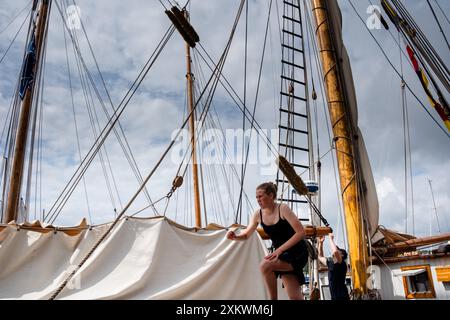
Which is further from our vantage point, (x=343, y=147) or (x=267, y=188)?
(x=343, y=147)

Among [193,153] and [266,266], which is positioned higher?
[193,153]

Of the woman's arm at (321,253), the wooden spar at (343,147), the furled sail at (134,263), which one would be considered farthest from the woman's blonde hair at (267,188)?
the wooden spar at (343,147)

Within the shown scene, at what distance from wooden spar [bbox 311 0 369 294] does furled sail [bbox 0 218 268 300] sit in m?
2.13

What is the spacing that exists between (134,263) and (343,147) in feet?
13.2

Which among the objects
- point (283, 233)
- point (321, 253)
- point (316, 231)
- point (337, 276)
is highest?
point (316, 231)

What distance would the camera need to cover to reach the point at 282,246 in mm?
2570

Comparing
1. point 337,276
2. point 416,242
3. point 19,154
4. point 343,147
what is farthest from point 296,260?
point 19,154

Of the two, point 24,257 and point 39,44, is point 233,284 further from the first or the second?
point 39,44

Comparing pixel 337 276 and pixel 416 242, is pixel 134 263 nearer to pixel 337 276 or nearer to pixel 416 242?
pixel 337 276

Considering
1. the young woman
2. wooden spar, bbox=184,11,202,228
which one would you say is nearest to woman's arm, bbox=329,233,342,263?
the young woman

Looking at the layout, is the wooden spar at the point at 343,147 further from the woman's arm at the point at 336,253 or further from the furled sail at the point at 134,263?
the furled sail at the point at 134,263

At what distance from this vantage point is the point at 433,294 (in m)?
5.27
